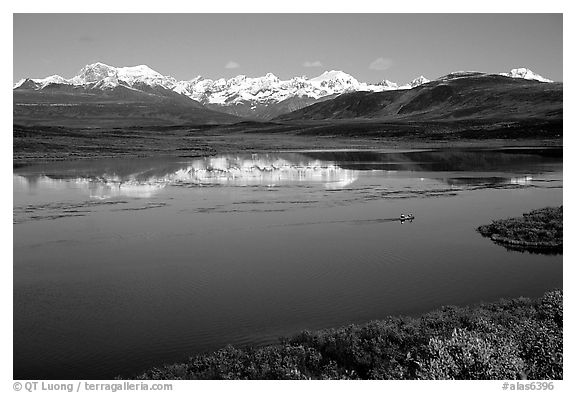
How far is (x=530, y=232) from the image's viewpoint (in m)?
32.0

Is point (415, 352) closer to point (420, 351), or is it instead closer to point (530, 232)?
point (420, 351)

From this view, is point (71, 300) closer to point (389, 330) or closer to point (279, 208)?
point (389, 330)

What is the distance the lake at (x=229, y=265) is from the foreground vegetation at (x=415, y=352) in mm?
1614

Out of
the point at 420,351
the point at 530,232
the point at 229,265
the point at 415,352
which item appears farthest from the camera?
the point at 530,232

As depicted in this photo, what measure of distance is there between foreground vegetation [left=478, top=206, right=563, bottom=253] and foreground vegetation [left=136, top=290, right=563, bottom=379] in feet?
38.2

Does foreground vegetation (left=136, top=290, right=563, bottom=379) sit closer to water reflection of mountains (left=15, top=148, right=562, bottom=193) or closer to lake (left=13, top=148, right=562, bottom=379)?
lake (left=13, top=148, right=562, bottom=379)

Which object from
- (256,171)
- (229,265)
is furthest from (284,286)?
(256,171)

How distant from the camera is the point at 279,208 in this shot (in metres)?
42.9

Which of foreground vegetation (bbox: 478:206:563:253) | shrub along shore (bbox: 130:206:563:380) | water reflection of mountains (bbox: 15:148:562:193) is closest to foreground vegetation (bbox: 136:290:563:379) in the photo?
shrub along shore (bbox: 130:206:563:380)

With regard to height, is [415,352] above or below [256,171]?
below

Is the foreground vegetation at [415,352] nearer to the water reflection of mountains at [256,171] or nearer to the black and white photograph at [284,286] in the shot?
the black and white photograph at [284,286]

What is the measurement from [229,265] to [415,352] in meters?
12.4

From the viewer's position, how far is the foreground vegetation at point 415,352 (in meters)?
14.2
